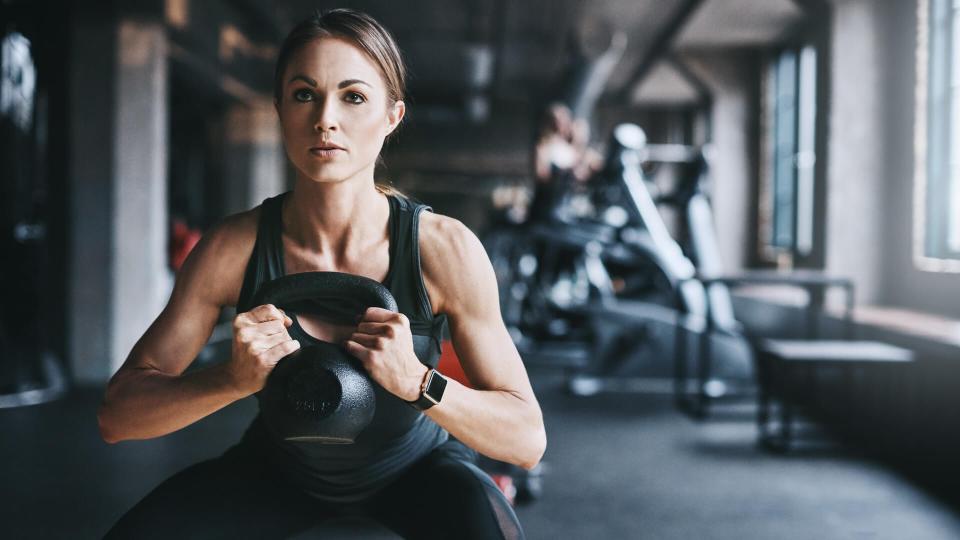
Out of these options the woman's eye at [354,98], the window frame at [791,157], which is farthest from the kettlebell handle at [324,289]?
the window frame at [791,157]

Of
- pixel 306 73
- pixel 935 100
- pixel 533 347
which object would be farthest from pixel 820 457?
pixel 306 73

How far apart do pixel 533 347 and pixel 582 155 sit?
3.70 feet

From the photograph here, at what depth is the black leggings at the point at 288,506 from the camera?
0.90 meters

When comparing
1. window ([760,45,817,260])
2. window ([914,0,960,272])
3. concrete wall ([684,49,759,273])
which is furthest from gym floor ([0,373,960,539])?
concrete wall ([684,49,759,273])

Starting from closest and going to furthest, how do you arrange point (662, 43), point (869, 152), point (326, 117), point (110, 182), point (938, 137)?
point (326, 117), point (938, 137), point (869, 152), point (110, 182), point (662, 43)

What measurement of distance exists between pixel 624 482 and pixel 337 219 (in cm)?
184

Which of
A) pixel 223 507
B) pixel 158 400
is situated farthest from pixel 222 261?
pixel 223 507

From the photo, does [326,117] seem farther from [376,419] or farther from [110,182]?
[110,182]

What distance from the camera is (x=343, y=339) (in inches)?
35.9

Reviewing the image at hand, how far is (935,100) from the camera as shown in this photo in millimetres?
3498

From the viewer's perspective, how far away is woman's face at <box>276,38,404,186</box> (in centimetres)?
91

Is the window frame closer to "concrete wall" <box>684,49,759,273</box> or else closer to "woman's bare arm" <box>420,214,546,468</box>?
"concrete wall" <box>684,49,759,273</box>

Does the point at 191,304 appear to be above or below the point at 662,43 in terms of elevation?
below

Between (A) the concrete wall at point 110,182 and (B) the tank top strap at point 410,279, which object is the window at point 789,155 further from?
(B) the tank top strap at point 410,279
